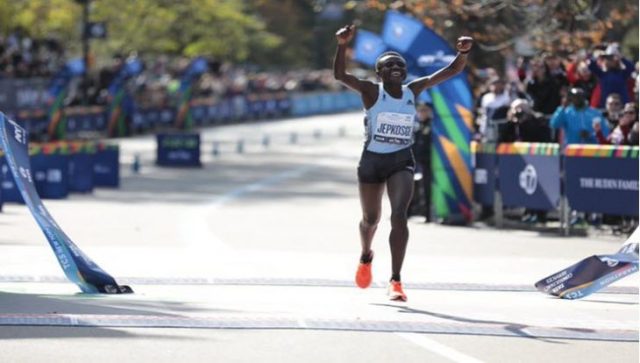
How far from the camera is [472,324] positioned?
10.7 meters

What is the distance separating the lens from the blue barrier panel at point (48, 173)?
24.2 meters

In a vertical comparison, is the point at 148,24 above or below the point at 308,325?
above

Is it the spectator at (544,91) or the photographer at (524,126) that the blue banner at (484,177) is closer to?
the photographer at (524,126)

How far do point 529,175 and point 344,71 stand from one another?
822 centimetres

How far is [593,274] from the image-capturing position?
11578 millimetres

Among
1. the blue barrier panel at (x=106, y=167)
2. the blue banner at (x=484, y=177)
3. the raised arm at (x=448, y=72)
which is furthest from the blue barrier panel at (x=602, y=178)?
the blue barrier panel at (x=106, y=167)

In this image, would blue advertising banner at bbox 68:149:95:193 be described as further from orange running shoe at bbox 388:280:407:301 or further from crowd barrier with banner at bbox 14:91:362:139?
orange running shoe at bbox 388:280:407:301

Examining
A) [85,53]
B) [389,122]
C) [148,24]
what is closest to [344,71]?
[389,122]

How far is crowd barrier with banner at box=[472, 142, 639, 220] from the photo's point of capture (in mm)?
18188

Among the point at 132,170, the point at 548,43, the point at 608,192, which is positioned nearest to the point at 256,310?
the point at 608,192

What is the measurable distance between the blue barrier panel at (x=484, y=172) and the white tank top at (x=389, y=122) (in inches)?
338

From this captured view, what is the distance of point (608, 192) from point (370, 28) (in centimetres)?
3370

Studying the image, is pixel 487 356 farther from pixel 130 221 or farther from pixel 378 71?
pixel 130 221

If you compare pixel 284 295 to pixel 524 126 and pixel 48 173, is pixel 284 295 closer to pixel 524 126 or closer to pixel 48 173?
pixel 524 126
